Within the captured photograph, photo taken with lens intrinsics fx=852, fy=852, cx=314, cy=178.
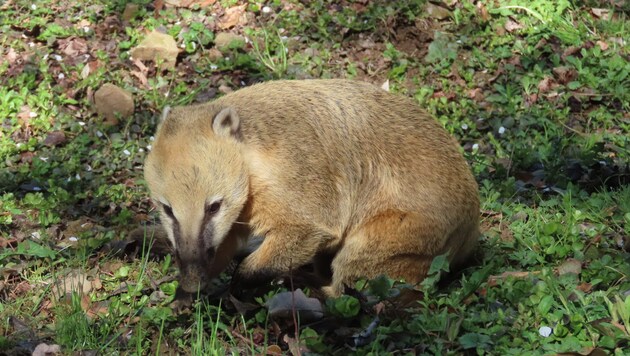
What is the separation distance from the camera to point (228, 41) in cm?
788

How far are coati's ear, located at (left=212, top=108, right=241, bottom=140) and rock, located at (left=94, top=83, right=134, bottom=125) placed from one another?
9.01ft

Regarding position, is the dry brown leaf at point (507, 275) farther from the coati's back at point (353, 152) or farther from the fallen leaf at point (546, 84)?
the fallen leaf at point (546, 84)

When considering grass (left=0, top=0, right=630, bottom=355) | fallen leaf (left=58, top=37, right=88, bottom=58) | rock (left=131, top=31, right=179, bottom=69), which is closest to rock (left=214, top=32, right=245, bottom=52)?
grass (left=0, top=0, right=630, bottom=355)

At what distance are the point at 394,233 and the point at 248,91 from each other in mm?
1281

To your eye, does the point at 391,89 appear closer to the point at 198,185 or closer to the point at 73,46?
the point at 73,46

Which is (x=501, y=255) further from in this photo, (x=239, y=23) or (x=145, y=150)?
(x=239, y=23)

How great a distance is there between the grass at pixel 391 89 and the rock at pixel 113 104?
0.08 meters

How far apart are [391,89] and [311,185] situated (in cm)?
292

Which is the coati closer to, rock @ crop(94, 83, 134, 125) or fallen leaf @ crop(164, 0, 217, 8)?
rock @ crop(94, 83, 134, 125)

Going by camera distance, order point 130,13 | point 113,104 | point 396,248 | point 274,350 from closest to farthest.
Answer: point 274,350, point 396,248, point 113,104, point 130,13

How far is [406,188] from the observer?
4957mm

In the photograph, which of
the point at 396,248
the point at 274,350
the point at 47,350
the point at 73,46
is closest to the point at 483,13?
the point at 73,46

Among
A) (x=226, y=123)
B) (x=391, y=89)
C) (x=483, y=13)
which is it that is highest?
(x=226, y=123)

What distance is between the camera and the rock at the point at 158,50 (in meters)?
7.63
